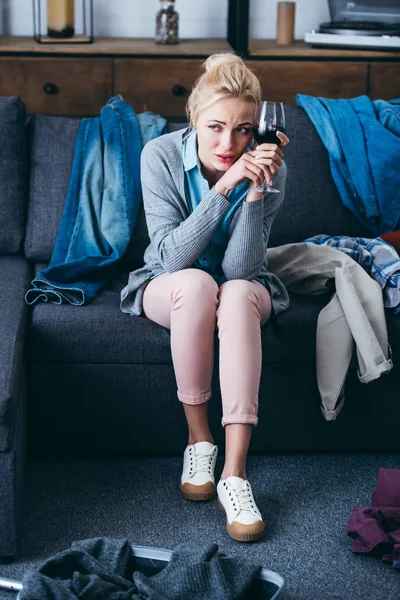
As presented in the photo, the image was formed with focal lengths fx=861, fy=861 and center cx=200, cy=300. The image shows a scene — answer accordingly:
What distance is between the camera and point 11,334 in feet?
6.45

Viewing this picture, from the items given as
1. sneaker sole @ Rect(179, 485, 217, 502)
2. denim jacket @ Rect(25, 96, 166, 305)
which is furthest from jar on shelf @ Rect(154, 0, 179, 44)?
sneaker sole @ Rect(179, 485, 217, 502)

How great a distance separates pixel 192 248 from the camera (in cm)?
203

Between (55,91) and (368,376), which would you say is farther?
(55,91)

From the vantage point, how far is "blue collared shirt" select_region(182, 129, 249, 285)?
83.0 inches

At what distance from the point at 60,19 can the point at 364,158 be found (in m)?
1.42

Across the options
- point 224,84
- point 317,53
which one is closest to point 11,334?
point 224,84

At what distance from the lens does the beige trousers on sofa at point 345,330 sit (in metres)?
2.09

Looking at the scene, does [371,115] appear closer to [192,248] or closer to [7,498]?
[192,248]

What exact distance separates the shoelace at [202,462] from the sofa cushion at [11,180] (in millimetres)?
907

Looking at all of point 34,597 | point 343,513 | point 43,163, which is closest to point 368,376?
point 343,513

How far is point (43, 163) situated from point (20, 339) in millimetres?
769

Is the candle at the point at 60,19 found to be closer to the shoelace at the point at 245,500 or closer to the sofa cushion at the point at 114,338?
the sofa cushion at the point at 114,338

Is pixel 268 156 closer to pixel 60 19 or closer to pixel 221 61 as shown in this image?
pixel 221 61

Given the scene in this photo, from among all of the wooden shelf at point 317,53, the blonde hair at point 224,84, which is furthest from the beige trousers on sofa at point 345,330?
the wooden shelf at point 317,53
